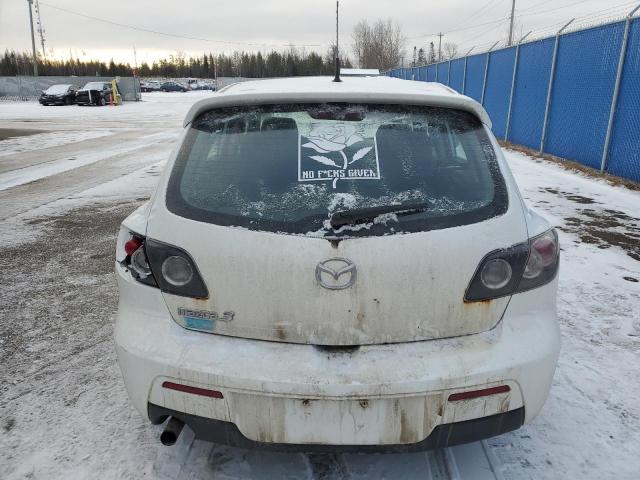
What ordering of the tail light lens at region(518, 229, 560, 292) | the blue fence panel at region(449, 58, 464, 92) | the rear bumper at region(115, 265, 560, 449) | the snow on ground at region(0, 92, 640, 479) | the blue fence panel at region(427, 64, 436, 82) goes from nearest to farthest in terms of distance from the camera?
the rear bumper at region(115, 265, 560, 449)
the tail light lens at region(518, 229, 560, 292)
the snow on ground at region(0, 92, 640, 479)
the blue fence panel at region(449, 58, 464, 92)
the blue fence panel at region(427, 64, 436, 82)

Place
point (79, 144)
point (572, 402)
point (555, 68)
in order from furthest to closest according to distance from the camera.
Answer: point (79, 144)
point (555, 68)
point (572, 402)

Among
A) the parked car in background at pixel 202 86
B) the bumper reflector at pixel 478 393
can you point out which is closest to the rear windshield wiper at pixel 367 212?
the bumper reflector at pixel 478 393

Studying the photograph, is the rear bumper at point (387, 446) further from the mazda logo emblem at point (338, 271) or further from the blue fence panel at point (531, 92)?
the blue fence panel at point (531, 92)

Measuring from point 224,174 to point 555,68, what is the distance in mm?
12158

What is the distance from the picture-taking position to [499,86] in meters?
16.1

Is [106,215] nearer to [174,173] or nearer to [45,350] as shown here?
[45,350]

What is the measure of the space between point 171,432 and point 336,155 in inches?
49.8

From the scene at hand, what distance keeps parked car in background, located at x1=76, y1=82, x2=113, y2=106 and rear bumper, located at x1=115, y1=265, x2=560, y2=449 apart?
131 ft

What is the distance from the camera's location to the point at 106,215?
23.1 feet

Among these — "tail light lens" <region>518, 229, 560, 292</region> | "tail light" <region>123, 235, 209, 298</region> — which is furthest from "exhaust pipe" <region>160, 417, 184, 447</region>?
"tail light lens" <region>518, 229, 560, 292</region>

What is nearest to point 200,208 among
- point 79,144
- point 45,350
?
point 45,350

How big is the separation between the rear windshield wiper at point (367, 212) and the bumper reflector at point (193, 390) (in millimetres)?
739

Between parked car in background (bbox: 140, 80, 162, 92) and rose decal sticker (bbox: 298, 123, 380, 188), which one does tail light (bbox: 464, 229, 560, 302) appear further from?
parked car in background (bbox: 140, 80, 162, 92)

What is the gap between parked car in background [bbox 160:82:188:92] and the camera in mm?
71825
